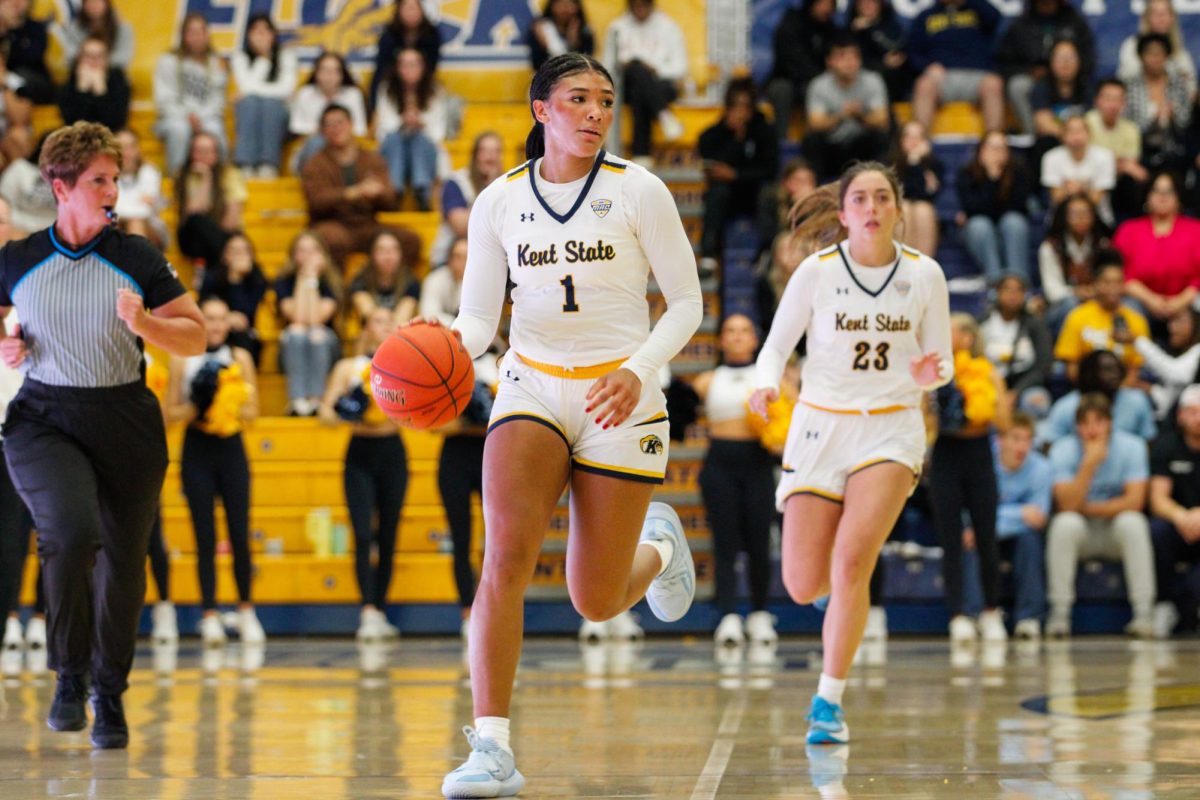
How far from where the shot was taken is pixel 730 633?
1148 cm

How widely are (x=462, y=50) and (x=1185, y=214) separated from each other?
7208mm

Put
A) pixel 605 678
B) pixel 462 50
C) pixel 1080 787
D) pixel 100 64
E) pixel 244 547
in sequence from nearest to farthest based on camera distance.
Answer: pixel 1080 787
pixel 605 678
pixel 244 547
pixel 100 64
pixel 462 50

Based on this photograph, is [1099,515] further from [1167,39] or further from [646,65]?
[646,65]

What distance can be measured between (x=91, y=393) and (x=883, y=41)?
11444mm

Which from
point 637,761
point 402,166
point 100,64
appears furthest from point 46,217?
point 637,761

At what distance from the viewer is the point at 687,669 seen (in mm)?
9883

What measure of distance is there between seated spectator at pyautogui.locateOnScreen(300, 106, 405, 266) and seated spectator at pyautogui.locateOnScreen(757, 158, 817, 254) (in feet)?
10.6

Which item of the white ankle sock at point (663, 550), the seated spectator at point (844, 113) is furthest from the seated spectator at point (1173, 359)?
the white ankle sock at point (663, 550)

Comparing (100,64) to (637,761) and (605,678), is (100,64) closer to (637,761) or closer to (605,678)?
(605,678)

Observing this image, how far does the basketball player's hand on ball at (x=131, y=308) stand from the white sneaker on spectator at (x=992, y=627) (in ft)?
23.8

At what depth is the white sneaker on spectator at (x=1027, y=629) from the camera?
12078mm

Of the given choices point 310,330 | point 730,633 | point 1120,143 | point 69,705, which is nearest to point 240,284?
point 310,330

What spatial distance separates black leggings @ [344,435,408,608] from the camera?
12.1m

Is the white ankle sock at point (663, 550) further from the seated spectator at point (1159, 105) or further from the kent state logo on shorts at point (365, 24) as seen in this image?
the kent state logo on shorts at point (365, 24)
